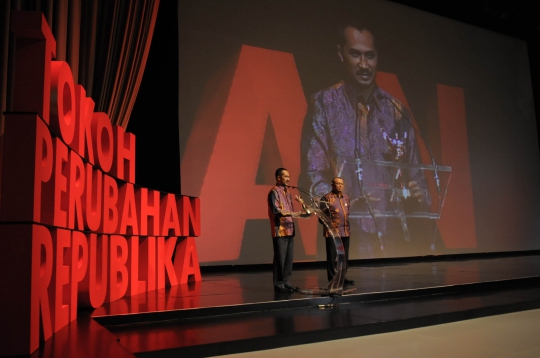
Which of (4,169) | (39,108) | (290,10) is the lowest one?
(4,169)

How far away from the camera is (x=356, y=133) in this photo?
851 cm

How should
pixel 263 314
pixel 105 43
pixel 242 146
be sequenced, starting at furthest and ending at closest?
pixel 242 146
pixel 105 43
pixel 263 314

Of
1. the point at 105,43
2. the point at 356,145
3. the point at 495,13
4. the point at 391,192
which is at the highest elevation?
the point at 495,13

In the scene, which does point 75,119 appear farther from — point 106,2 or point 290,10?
point 290,10

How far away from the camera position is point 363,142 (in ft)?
28.1

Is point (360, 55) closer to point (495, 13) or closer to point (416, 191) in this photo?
point (416, 191)

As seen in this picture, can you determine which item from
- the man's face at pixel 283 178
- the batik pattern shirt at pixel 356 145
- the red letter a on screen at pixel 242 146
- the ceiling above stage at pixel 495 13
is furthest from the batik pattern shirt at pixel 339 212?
the ceiling above stage at pixel 495 13

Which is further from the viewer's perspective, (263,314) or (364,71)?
(364,71)

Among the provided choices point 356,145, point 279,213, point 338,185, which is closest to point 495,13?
point 356,145

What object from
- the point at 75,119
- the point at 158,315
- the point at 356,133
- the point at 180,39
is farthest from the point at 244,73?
the point at 158,315

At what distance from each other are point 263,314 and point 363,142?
544 centimetres

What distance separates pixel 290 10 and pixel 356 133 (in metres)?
2.46

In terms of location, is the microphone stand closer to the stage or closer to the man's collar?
the man's collar

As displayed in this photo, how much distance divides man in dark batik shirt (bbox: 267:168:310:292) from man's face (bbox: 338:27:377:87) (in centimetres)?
491
